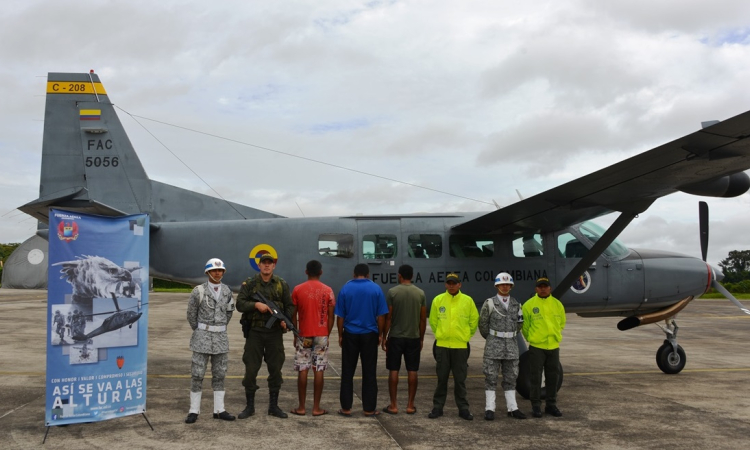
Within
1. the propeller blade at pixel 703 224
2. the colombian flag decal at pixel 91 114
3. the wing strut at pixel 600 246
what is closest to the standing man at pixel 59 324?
the colombian flag decal at pixel 91 114

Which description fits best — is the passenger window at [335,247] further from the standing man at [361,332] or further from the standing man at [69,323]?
the standing man at [69,323]

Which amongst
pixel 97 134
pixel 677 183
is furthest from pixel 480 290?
pixel 97 134

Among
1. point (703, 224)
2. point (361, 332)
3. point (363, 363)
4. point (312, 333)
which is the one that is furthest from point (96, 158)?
point (703, 224)

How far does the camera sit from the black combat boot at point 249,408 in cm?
759

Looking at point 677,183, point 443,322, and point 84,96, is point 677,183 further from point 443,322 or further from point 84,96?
point 84,96

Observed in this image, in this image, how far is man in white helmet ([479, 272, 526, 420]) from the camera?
789 cm

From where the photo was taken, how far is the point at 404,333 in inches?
310

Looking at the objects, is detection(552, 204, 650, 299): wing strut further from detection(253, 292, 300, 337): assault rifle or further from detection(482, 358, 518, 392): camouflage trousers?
detection(253, 292, 300, 337): assault rifle

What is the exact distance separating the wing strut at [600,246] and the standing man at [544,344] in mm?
2027

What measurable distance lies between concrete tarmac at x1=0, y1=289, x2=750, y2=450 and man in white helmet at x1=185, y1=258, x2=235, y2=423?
294 mm

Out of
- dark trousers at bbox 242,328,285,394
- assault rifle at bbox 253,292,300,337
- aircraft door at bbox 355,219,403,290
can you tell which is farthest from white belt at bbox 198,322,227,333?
aircraft door at bbox 355,219,403,290

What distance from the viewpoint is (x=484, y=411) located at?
27.0 ft

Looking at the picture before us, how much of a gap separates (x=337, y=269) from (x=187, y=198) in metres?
3.32

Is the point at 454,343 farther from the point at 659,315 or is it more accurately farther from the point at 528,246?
the point at 659,315
